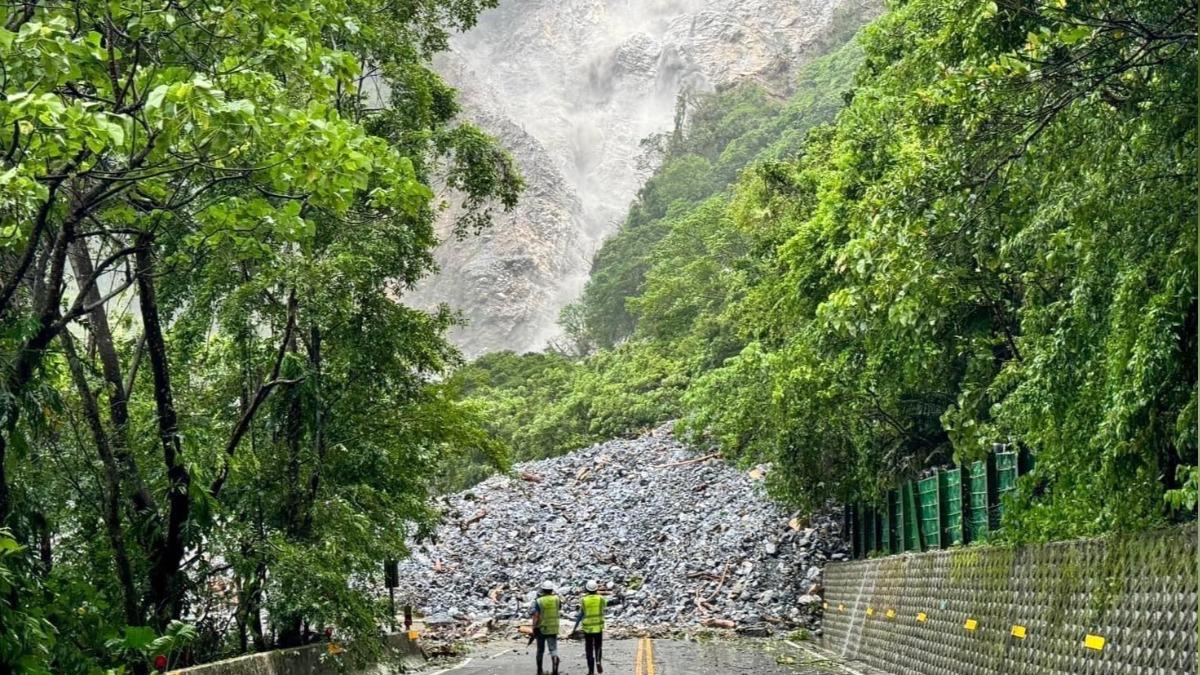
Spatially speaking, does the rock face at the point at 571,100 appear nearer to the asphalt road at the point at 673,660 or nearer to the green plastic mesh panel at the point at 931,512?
the asphalt road at the point at 673,660

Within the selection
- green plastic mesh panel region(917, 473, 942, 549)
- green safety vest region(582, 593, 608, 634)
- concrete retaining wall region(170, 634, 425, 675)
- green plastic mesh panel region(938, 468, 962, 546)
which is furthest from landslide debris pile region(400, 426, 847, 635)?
green plastic mesh panel region(938, 468, 962, 546)

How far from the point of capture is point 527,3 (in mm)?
169250

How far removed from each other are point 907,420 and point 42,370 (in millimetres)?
21068

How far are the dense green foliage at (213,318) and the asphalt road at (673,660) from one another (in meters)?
4.05

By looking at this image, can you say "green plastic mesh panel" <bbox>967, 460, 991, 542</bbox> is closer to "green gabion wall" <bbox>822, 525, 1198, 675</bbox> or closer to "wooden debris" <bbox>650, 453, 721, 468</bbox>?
"green gabion wall" <bbox>822, 525, 1198, 675</bbox>

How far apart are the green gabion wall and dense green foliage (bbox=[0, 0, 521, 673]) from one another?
20.9 ft

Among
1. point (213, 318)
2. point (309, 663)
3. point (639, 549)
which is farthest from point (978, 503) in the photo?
point (639, 549)

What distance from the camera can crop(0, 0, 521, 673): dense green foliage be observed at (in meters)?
7.06

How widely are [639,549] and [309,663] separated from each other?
2581cm

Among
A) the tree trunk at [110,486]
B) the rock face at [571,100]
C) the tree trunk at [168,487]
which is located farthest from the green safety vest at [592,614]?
the rock face at [571,100]

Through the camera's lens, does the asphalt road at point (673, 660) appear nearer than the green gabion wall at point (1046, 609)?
No

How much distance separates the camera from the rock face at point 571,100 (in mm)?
125750

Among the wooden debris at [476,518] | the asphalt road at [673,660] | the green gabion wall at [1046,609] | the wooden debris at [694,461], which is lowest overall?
the asphalt road at [673,660]

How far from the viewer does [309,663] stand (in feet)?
50.5
